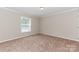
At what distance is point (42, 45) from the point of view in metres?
2.16

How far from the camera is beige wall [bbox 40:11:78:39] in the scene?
2.03 metres

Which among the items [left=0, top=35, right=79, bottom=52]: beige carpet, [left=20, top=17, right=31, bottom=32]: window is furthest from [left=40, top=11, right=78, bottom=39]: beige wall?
[left=20, top=17, right=31, bottom=32]: window

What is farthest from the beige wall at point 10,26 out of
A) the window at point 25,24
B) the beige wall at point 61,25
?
the beige wall at point 61,25

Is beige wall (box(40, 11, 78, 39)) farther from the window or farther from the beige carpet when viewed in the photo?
the window

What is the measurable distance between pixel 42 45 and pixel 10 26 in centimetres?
82

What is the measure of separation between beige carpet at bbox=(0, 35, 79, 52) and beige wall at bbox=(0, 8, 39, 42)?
0.15m

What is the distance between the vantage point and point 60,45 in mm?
2166

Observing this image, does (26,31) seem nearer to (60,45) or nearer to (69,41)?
(60,45)

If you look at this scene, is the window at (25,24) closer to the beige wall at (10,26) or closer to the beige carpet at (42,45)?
the beige wall at (10,26)

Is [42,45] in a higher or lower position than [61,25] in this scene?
lower

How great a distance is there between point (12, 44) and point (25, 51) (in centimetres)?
31

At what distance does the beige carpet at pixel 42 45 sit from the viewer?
202cm

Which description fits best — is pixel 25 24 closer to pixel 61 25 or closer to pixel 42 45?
pixel 42 45

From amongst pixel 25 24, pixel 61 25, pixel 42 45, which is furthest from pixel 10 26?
pixel 61 25
